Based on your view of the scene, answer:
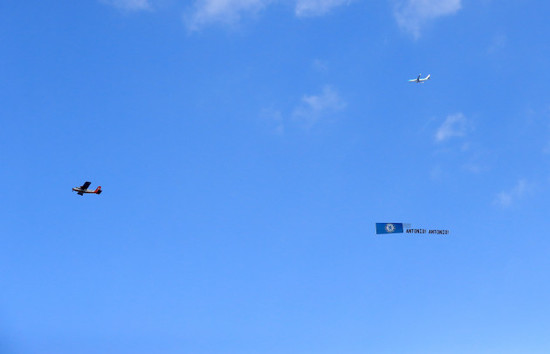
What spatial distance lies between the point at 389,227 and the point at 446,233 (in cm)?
2591

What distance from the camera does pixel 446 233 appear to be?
603 feet

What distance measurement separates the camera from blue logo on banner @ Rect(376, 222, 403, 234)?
586 ft

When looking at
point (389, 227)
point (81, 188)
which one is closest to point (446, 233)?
point (389, 227)

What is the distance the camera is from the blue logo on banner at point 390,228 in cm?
17850

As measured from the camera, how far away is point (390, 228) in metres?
180

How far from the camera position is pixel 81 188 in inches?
7092

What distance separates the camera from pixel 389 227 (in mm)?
180000

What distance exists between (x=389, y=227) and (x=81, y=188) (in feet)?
428

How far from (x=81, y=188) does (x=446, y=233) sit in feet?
512

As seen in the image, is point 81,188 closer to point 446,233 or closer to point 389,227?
point 389,227
